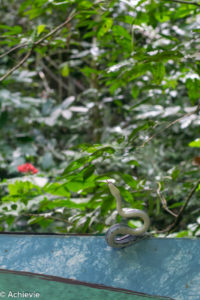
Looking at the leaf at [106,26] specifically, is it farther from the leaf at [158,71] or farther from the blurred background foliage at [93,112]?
the leaf at [158,71]

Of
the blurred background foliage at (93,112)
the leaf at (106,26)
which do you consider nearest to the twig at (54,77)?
the blurred background foliage at (93,112)

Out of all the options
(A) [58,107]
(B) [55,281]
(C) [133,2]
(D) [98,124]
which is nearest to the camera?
(B) [55,281]

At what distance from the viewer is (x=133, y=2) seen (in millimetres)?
722

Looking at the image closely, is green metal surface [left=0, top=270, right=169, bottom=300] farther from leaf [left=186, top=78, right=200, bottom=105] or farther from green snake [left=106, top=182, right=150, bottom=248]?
leaf [left=186, top=78, right=200, bottom=105]

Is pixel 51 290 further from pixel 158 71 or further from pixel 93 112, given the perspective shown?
pixel 93 112

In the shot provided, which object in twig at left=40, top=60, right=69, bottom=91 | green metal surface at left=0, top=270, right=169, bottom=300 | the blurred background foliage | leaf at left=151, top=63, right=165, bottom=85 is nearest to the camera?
green metal surface at left=0, top=270, right=169, bottom=300

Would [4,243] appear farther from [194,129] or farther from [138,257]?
[194,129]

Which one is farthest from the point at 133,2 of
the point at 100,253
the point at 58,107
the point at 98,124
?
the point at 98,124

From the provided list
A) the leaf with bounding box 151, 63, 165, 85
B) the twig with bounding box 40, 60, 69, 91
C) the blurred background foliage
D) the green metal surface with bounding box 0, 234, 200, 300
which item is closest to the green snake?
the green metal surface with bounding box 0, 234, 200, 300

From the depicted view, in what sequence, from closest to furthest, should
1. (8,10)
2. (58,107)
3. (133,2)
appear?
1. (133,2)
2. (58,107)
3. (8,10)

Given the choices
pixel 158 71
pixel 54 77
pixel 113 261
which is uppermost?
pixel 158 71

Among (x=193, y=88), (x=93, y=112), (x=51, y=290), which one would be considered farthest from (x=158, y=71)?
(x=93, y=112)

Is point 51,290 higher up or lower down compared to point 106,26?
lower down

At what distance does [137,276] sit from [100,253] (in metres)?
0.06
